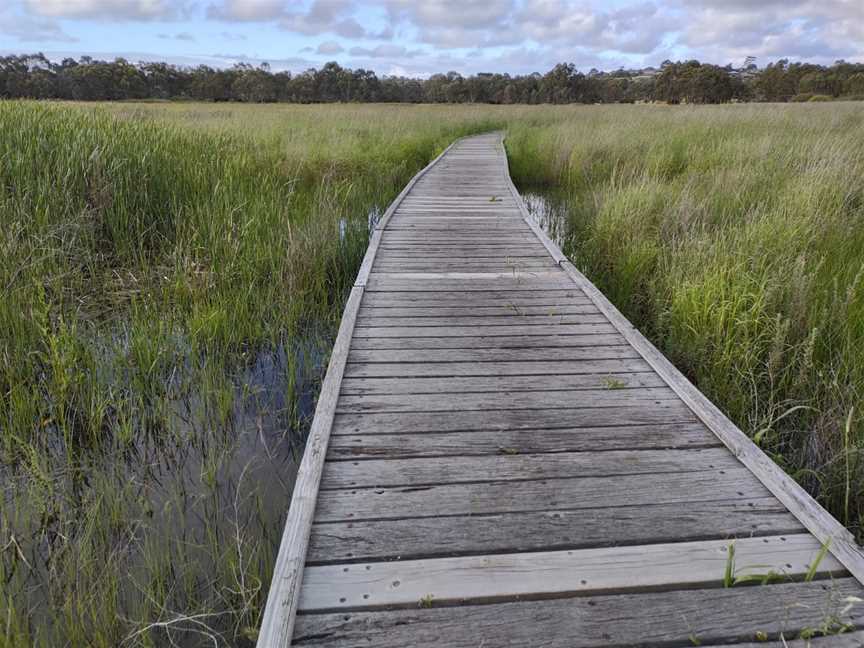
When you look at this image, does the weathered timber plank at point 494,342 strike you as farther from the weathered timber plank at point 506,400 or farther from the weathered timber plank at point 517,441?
the weathered timber plank at point 517,441

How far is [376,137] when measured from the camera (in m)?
12.5

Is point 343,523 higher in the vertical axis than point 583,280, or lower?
lower

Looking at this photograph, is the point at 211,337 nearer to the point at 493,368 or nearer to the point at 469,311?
the point at 469,311

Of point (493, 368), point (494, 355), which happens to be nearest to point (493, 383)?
point (493, 368)

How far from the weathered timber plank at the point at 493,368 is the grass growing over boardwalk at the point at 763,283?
661 millimetres

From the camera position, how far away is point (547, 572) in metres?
1.57

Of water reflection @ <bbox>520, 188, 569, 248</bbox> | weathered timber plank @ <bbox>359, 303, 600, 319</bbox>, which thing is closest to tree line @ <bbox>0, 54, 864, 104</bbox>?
water reflection @ <bbox>520, 188, 569, 248</bbox>

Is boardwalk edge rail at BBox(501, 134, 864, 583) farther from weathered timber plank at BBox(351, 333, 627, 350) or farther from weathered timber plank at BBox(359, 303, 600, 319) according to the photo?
weathered timber plank at BBox(359, 303, 600, 319)

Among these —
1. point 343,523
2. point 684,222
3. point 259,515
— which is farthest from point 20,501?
point 684,222

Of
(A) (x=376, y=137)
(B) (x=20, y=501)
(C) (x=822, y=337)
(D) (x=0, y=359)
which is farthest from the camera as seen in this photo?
(A) (x=376, y=137)

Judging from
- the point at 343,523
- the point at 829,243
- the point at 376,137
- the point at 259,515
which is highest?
the point at 376,137

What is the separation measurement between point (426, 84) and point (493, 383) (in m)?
63.8

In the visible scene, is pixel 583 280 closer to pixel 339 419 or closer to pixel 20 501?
pixel 339 419

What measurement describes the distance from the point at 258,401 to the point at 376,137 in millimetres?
10398
